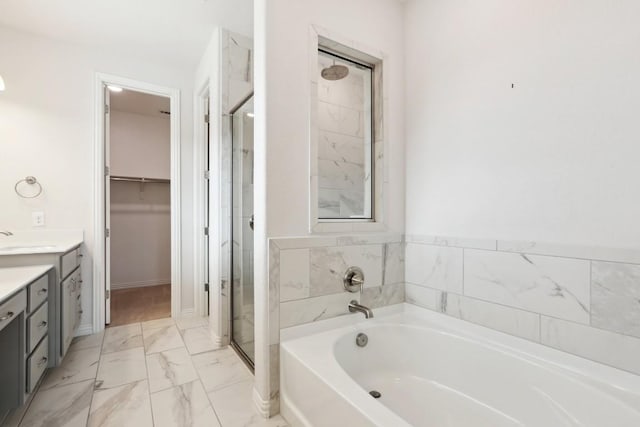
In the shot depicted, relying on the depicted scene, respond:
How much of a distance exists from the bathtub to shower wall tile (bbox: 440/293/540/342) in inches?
1.5

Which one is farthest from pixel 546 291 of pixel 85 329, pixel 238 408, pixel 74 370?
pixel 85 329

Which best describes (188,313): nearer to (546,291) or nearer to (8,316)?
(8,316)

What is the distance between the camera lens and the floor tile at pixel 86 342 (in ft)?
7.79

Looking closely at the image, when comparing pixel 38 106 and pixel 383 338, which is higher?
pixel 38 106

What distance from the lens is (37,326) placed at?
167 centimetres

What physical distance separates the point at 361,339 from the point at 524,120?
1448 millimetres

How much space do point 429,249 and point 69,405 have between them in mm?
2320

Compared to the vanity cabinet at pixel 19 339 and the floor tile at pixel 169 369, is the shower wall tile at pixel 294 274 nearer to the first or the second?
the floor tile at pixel 169 369

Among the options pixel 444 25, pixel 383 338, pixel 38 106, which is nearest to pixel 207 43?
pixel 38 106

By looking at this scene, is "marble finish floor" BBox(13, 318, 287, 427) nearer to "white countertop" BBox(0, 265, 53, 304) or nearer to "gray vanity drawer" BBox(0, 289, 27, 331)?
"gray vanity drawer" BBox(0, 289, 27, 331)

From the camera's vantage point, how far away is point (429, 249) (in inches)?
76.1

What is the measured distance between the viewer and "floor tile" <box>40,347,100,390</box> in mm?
1883

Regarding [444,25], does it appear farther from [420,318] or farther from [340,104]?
[420,318]

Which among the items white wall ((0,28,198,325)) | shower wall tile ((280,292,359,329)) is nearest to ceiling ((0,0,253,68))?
white wall ((0,28,198,325))
